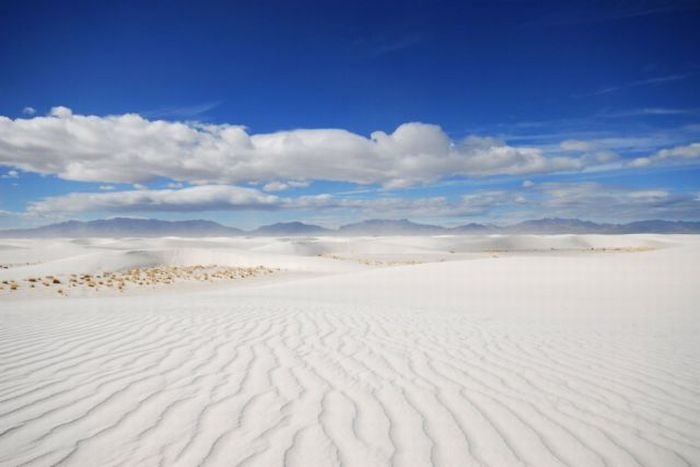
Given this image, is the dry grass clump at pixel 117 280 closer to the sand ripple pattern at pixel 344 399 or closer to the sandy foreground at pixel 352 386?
the sandy foreground at pixel 352 386

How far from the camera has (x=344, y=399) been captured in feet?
11.1

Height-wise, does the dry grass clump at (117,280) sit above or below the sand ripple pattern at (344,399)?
below

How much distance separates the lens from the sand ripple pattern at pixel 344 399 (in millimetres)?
2557

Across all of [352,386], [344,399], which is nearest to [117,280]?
[352,386]

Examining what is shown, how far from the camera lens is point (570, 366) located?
449 centimetres

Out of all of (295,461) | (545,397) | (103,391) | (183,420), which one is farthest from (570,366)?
(103,391)

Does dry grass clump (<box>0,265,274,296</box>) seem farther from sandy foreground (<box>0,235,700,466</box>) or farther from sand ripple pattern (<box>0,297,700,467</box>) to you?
sand ripple pattern (<box>0,297,700,467</box>)

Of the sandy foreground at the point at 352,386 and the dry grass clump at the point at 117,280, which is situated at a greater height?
the sandy foreground at the point at 352,386

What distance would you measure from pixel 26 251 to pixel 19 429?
49705 mm

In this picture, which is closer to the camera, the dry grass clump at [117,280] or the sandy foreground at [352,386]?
the sandy foreground at [352,386]

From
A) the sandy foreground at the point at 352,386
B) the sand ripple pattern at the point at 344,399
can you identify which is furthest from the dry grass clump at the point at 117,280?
the sand ripple pattern at the point at 344,399

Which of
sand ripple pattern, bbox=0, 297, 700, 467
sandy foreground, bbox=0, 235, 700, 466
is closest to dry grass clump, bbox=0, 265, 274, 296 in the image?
sandy foreground, bbox=0, 235, 700, 466

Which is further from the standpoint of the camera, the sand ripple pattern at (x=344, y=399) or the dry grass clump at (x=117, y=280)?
the dry grass clump at (x=117, y=280)

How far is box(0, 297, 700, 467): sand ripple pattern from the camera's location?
8.39 ft
